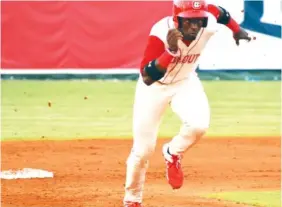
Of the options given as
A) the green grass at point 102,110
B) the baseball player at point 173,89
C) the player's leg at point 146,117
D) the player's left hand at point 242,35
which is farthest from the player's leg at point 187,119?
the green grass at point 102,110

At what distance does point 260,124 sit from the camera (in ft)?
53.8

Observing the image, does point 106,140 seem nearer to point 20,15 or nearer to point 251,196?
point 251,196

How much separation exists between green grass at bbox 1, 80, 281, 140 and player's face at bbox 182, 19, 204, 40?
694 centimetres

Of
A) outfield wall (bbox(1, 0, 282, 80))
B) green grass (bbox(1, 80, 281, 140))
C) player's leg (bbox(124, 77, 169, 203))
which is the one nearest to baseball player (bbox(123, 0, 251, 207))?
player's leg (bbox(124, 77, 169, 203))

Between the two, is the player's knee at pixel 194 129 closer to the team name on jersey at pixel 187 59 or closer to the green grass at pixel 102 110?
the team name on jersey at pixel 187 59

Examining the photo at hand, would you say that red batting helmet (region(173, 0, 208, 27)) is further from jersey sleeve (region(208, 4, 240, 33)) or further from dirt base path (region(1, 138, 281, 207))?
dirt base path (region(1, 138, 281, 207))

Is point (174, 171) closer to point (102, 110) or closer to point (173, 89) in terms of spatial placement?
point (173, 89)

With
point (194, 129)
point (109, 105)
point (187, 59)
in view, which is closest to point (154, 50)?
point (187, 59)

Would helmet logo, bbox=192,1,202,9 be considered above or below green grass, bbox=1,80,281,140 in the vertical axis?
above

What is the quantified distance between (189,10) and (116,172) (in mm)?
4135

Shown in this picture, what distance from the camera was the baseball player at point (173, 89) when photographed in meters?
8.09

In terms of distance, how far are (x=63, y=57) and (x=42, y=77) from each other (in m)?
0.94

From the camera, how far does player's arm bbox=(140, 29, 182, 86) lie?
310 inches

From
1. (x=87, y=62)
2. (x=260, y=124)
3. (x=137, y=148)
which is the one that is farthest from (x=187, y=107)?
(x=87, y=62)
